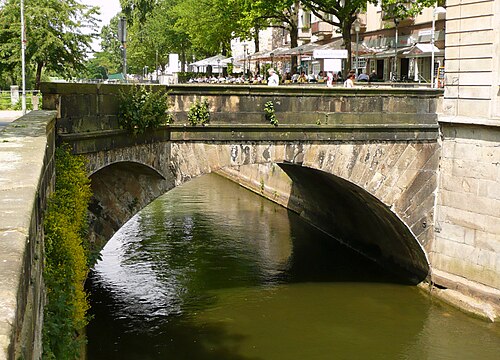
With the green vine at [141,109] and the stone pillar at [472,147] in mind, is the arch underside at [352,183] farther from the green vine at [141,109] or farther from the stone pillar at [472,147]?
the green vine at [141,109]

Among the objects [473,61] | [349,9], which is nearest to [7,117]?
[349,9]

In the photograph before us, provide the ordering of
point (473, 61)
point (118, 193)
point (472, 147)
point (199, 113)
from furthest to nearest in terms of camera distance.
→ point (472, 147)
point (473, 61)
point (199, 113)
point (118, 193)

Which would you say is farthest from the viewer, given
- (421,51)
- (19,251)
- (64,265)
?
(421,51)

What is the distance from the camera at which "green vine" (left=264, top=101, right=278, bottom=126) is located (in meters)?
15.0

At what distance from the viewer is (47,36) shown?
34.3m

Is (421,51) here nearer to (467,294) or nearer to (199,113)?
(467,294)

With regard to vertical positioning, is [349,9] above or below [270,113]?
above

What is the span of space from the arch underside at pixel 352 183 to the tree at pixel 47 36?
1854 centimetres

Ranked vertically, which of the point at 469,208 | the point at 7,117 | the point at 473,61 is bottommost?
the point at 469,208

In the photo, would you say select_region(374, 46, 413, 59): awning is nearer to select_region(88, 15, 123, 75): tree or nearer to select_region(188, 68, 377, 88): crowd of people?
select_region(188, 68, 377, 88): crowd of people

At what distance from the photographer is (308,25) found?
45.1 m

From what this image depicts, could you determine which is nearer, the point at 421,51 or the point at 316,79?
the point at 421,51

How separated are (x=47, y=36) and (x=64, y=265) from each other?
2842 cm

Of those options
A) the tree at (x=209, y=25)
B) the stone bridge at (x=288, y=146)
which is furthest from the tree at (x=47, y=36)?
the stone bridge at (x=288, y=146)
